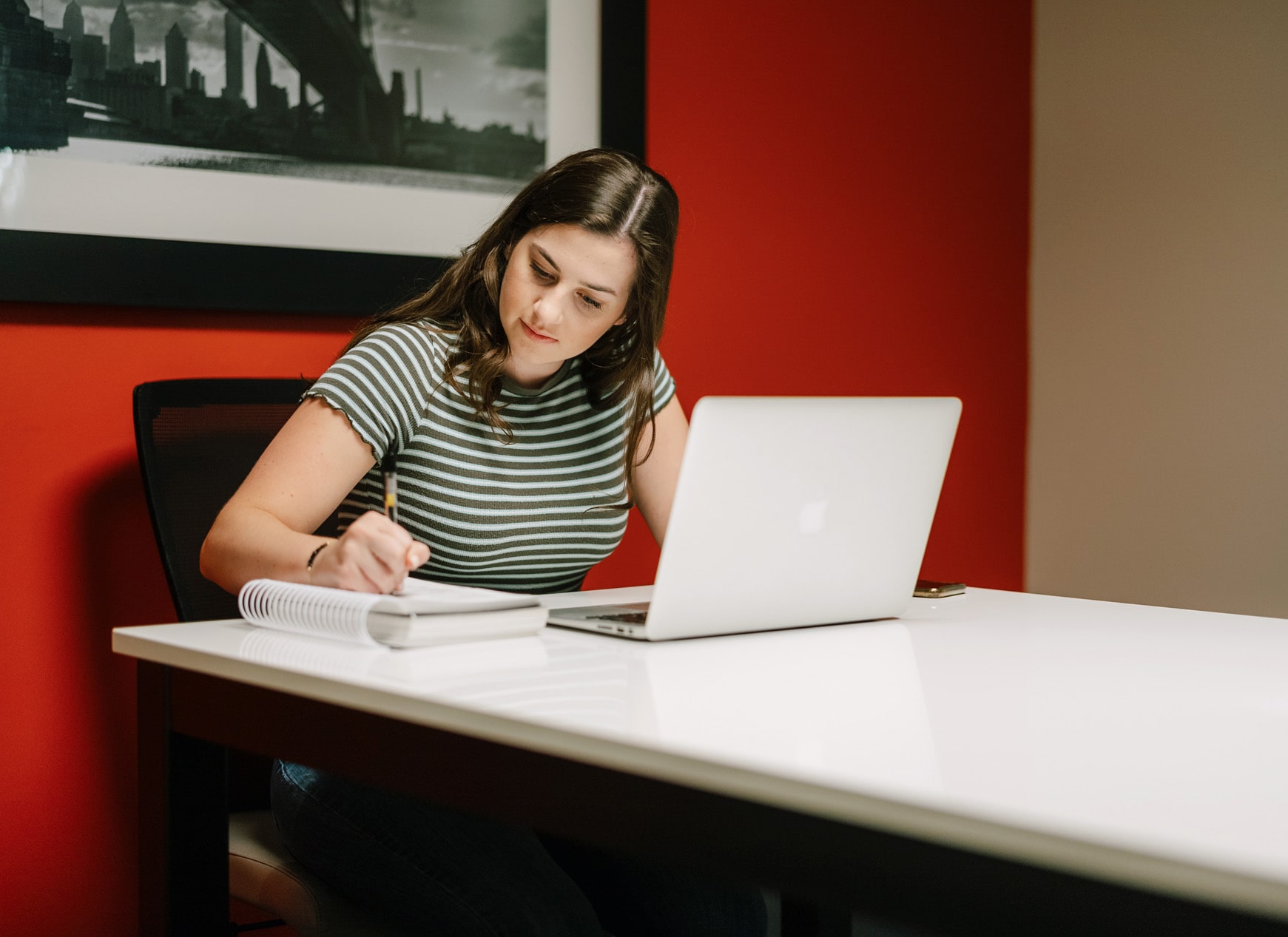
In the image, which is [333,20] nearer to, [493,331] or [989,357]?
[493,331]

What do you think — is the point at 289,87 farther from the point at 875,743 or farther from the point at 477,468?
the point at 875,743

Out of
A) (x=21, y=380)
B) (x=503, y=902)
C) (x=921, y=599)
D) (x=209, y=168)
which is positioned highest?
(x=209, y=168)

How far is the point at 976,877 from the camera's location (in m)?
0.63

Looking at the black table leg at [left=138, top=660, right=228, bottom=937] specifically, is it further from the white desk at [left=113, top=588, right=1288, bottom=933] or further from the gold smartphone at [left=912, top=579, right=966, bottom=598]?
the gold smartphone at [left=912, top=579, right=966, bottom=598]

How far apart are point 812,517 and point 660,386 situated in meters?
0.64

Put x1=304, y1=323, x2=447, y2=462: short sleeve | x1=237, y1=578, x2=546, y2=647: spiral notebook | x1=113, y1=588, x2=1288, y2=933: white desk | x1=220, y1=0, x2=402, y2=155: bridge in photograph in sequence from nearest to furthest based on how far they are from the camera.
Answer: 1. x1=113, y1=588, x2=1288, y2=933: white desk
2. x1=237, y1=578, x2=546, y2=647: spiral notebook
3. x1=304, y1=323, x2=447, y2=462: short sleeve
4. x1=220, y1=0, x2=402, y2=155: bridge in photograph

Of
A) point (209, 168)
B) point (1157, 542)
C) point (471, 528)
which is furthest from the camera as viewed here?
point (1157, 542)

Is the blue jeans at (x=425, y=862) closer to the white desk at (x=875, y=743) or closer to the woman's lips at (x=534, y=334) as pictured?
the white desk at (x=875, y=743)

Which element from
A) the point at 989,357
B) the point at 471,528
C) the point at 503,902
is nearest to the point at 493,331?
the point at 471,528

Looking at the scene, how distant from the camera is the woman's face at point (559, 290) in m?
1.50

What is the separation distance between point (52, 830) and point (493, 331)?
96 centimetres

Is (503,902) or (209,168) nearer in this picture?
(503,902)

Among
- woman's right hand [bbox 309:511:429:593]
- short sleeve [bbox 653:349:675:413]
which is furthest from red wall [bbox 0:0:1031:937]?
woman's right hand [bbox 309:511:429:593]

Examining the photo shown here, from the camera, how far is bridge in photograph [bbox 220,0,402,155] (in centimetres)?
188
